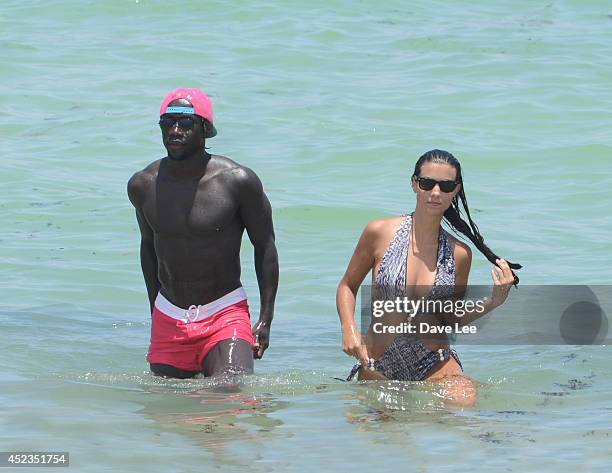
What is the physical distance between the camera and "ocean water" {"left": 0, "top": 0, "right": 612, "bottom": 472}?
6.22m

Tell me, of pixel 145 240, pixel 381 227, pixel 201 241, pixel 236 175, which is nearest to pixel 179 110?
pixel 236 175

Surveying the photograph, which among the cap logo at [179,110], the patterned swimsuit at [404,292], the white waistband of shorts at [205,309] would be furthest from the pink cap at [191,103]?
the patterned swimsuit at [404,292]

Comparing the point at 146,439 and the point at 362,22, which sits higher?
the point at 362,22

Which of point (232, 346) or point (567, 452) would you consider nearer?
point (567, 452)

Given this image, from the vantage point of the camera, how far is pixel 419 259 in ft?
21.3

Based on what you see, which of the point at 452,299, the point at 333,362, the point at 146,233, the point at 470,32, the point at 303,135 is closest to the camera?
the point at 452,299

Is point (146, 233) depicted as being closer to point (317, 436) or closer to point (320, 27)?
point (317, 436)

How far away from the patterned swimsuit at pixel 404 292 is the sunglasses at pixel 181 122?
3.94 ft

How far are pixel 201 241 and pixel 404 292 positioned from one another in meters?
1.14

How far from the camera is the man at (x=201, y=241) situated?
6754mm

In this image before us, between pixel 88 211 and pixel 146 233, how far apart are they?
5337 mm

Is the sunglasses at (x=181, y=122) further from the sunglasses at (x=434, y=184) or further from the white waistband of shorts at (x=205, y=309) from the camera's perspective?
the sunglasses at (x=434, y=184)

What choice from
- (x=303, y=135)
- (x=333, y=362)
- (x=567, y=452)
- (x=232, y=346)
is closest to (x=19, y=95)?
(x=303, y=135)

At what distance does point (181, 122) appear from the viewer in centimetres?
670
